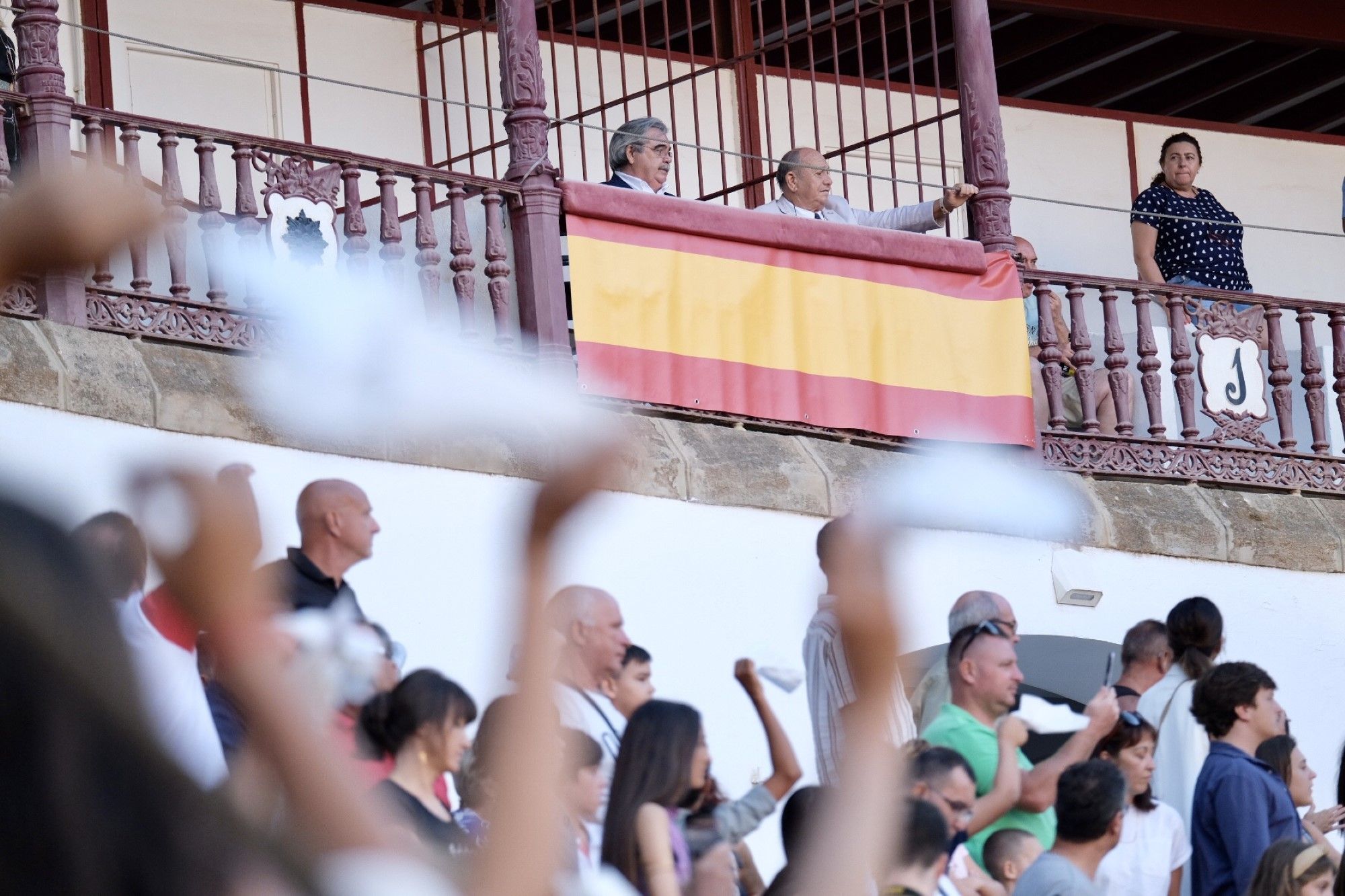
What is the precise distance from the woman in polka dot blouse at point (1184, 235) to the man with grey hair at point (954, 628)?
9.40 feet

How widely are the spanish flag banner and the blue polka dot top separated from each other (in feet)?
4.09

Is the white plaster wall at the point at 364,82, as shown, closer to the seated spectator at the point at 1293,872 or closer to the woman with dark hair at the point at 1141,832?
the woman with dark hair at the point at 1141,832

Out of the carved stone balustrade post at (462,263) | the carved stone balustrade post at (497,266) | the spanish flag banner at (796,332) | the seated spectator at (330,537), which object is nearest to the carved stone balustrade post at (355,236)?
the carved stone balustrade post at (462,263)

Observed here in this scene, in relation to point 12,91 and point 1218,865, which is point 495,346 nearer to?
point 12,91

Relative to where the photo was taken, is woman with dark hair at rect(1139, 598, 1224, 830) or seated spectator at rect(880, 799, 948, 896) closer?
seated spectator at rect(880, 799, 948, 896)

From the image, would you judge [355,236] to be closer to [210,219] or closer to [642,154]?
[210,219]

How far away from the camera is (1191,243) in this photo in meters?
8.72

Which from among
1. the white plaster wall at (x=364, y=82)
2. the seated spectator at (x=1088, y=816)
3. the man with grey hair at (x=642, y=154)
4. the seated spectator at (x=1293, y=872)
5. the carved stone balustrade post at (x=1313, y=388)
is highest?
the white plaster wall at (x=364, y=82)

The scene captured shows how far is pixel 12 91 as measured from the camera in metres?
6.21

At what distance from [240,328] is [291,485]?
2.02 ft

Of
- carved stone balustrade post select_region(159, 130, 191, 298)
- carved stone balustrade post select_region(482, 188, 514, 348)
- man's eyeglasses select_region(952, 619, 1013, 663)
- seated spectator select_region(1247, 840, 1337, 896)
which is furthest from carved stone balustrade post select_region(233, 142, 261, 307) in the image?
seated spectator select_region(1247, 840, 1337, 896)

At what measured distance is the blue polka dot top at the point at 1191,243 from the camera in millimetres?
8688

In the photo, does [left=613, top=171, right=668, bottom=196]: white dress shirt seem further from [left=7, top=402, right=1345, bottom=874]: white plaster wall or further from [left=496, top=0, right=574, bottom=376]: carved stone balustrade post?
[left=7, top=402, right=1345, bottom=874]: white plaster wall

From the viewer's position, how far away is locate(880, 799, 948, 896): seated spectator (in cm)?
417
